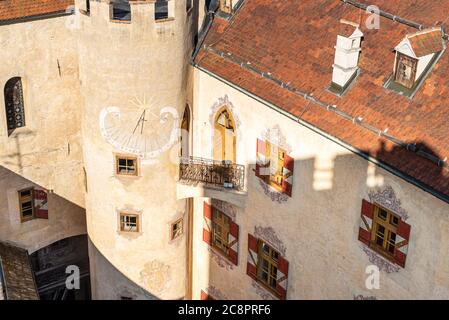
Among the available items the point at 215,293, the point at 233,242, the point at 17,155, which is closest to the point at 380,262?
the point at 233,242

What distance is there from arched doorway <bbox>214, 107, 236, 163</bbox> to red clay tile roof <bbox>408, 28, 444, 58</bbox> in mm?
6849

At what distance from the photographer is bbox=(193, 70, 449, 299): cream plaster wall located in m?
17.9

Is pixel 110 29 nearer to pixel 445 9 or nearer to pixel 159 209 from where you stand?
pixel 159 209

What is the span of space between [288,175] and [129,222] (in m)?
6.12

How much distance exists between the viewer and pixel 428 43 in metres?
18.2

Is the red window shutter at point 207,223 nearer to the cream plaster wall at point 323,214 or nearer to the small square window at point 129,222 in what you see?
the cream plaster wall at point 323,214

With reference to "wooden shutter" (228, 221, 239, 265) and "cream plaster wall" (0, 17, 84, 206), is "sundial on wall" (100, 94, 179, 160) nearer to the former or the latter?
"cream plaster wall" (0, 17, 84, 206)

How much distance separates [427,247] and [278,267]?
644 cm

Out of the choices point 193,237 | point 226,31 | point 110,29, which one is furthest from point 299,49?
point 193,237

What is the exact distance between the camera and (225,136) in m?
23.7

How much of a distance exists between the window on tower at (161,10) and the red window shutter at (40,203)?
7385 millimetres

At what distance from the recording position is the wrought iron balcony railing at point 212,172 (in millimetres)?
23516

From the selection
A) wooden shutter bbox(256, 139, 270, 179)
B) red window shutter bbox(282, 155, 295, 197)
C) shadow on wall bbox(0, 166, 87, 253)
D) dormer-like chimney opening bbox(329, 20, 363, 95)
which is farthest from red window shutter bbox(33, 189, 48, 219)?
dormer-like chimney opening bbox(329, 20, 363, 95)

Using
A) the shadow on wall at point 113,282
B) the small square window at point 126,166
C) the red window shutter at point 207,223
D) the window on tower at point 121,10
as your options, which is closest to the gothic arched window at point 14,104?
the small square window at point 126,166
